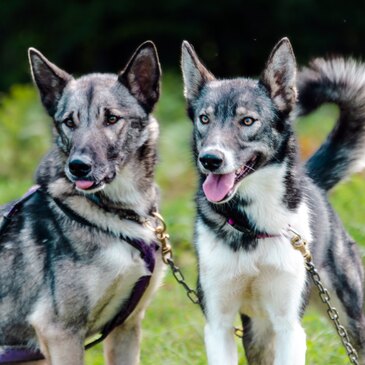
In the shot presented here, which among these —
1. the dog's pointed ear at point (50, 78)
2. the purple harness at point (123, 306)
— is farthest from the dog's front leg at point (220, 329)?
the dog's pointed ear at point (50, 78)

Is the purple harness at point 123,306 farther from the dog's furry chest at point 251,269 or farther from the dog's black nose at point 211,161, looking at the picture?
the dog's black nose at point 211,161

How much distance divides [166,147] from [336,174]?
7368mm

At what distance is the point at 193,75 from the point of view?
4.97 meters

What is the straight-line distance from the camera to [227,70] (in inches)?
804

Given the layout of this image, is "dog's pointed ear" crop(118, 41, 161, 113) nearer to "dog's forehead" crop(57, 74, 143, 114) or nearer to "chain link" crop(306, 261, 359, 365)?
"dog's forehead" crop(57, 74, 143, 114)

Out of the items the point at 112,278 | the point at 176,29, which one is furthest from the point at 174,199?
the point at 176,29

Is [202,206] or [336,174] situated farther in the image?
[336,174]

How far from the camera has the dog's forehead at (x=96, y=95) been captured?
4883 millimetres

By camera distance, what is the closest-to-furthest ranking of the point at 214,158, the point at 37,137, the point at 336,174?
1. the point at 214,158
2. the point at 336,174
3. the point at 37,137

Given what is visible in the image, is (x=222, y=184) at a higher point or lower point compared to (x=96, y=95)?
lower

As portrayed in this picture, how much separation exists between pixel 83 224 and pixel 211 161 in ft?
3.17

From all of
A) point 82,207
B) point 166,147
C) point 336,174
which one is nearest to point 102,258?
point 82,207

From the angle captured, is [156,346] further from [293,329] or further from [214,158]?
[214,158]

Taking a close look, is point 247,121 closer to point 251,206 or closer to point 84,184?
point 251,206
